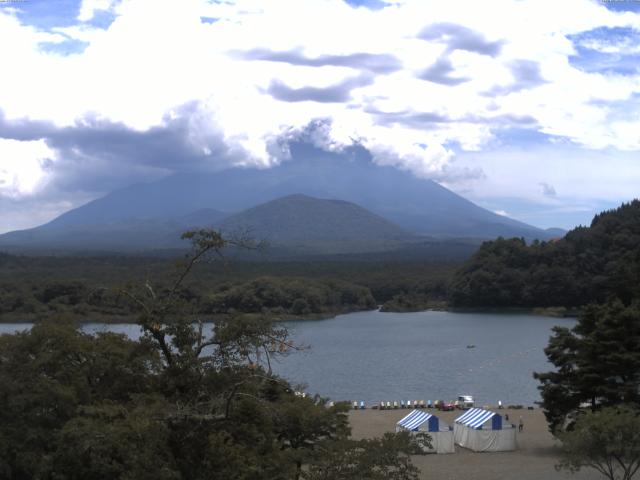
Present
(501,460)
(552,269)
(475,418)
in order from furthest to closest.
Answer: (552,269) → (475,418) → (501,460)

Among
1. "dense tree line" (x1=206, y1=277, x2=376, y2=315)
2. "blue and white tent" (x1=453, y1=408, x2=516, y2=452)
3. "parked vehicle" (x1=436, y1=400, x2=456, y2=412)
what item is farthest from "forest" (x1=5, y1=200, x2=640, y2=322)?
"blue and white tent" (x1=453, y1=408, x2=516, y2=452)

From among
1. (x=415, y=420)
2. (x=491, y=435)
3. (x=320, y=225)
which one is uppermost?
(x=320, y=225)

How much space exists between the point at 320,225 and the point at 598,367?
149563 mm

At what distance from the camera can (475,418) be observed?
1819 centimetres

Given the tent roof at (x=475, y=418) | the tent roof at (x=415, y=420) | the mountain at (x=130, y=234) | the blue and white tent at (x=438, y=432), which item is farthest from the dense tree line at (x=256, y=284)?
the mountain at (x=130, y=234)

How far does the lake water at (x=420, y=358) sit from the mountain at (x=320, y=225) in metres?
89.8

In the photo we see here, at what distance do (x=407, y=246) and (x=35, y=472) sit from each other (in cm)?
12866

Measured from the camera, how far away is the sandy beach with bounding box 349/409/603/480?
15172mm

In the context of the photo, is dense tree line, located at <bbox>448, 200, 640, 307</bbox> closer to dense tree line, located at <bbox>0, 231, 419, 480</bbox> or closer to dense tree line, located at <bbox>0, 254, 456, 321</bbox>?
dense tree line, located at <bbox>0, 254, 456, 321</bbox>

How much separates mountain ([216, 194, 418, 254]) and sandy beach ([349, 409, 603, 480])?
118008 mm

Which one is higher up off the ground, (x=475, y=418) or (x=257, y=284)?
(x=257, y=284)

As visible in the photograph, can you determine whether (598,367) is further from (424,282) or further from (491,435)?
(424,282)

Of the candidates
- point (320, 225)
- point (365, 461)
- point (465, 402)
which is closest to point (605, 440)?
point (365, 461)

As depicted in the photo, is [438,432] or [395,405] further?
[395,405]
